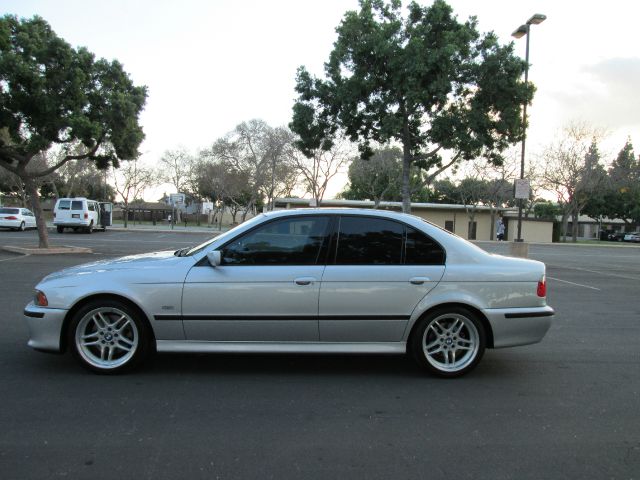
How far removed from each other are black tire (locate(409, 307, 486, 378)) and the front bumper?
10.5 feet

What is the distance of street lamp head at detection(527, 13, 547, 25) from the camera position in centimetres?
1720

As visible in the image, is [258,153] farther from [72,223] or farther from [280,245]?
[280,245]

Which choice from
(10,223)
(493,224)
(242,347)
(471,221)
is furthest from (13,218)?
(493,224)

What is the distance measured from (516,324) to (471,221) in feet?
154

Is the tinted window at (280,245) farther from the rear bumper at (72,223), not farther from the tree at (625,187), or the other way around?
the tree at (625,187)

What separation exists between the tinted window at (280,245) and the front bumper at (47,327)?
1557 millimetres

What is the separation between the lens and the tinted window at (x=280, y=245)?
4605 mm

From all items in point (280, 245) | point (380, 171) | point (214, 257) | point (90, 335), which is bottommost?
point (90, 335)

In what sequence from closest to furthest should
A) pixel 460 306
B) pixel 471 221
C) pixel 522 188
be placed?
pixel 460 306 → pixel 522 188 → pixel 471 221

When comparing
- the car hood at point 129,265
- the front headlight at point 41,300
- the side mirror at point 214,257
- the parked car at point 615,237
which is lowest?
the parked car at point 615,237

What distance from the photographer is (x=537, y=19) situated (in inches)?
686

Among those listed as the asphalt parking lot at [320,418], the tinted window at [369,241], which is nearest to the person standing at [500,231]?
the asphalt parking lot at [320,418]

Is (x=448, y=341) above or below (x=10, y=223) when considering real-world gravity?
below

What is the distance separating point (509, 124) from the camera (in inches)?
714
